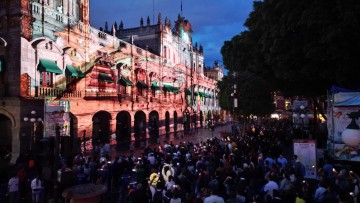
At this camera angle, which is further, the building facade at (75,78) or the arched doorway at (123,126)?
the arched doorway at (123,126)

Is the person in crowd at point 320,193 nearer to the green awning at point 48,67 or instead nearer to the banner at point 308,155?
the banner at point 308,155

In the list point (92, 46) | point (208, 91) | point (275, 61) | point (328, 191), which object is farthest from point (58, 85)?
point (208, 91)

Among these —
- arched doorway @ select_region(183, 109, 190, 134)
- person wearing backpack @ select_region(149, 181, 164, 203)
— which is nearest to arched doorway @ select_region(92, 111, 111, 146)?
person wearing backpack @ select_region(149, 181, 164, 203)

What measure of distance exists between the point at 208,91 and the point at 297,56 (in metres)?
42.0

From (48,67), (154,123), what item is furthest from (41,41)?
(154,123)

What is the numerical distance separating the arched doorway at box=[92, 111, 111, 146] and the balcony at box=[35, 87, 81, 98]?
187 inches

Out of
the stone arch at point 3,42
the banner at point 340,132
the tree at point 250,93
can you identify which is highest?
the stone arch at point 3,42

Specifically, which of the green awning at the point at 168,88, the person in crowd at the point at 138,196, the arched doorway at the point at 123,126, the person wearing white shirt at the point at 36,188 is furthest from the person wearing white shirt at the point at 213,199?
the green awning at the point at 168,88

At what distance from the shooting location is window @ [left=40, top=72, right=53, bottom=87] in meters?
19.9

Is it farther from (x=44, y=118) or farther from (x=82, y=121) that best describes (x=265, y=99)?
(x=44, y=118)

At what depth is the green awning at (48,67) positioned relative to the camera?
758 inches

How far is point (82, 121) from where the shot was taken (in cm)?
2278

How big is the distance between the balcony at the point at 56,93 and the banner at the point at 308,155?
16.0 metres

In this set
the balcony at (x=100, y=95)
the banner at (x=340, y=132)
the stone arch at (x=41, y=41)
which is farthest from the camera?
the balcony at (x=100, y=95)
